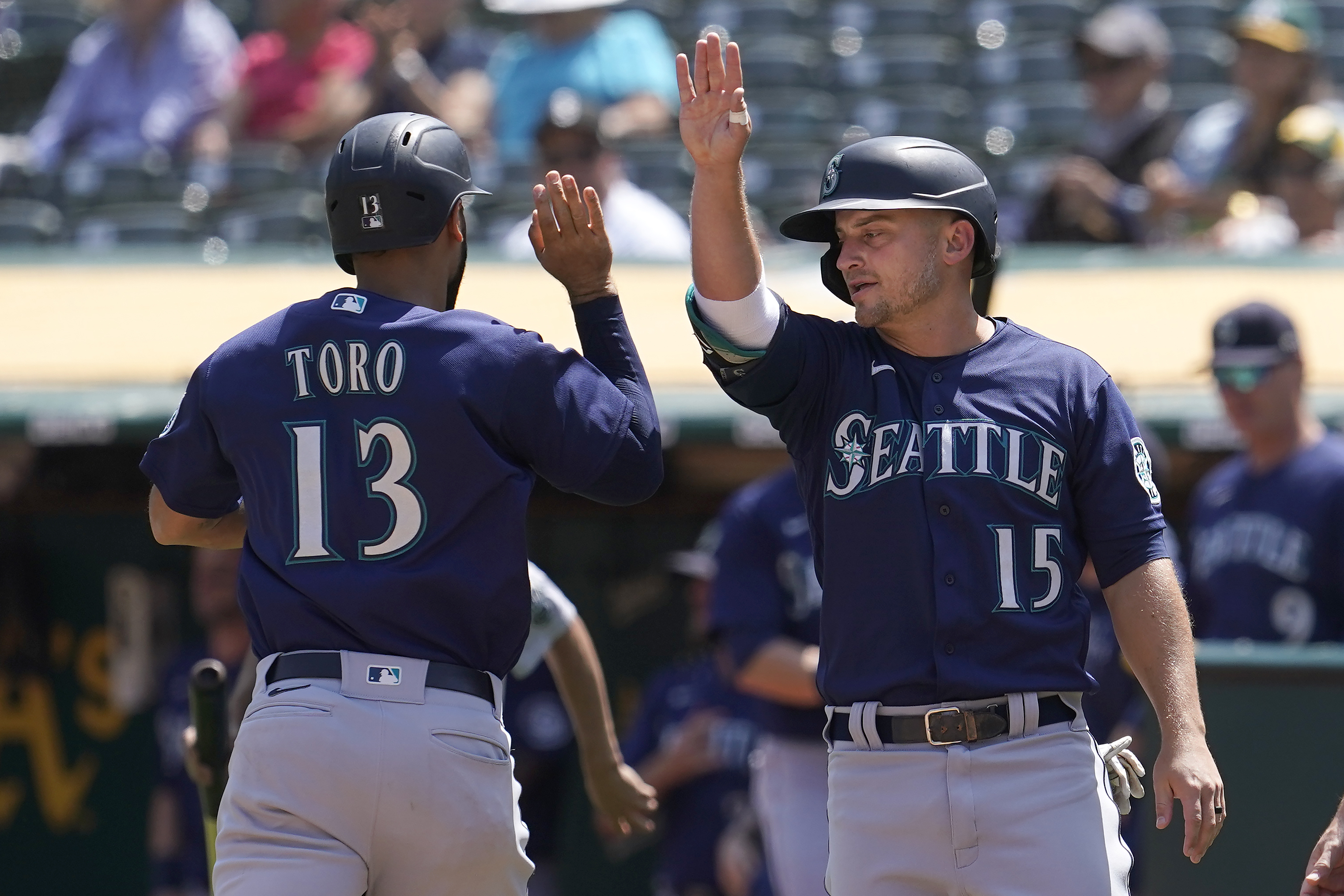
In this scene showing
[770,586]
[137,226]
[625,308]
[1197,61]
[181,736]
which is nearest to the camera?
[770,586]

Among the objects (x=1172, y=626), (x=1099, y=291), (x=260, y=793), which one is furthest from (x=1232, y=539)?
(x=260, y=793)

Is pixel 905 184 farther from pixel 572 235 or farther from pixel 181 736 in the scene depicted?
pixel 181 736

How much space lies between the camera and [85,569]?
→ 6.59 m

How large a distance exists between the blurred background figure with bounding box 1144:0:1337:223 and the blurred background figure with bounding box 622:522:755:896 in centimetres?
260

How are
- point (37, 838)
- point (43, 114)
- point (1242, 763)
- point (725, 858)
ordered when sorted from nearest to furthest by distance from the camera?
1. point (1242, 763)
2. point (725, 858)
3. point (37, 838)
4. point (43, 114)

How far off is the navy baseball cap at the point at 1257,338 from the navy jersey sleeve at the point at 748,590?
4.68 feet

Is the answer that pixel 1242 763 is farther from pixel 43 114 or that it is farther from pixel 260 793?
pixel 43 114

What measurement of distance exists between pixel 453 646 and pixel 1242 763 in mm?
2408

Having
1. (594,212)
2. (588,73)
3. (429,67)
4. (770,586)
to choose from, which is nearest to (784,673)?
(770,586)

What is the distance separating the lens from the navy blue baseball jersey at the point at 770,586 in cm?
460

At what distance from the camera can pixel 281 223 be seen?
7.41 m

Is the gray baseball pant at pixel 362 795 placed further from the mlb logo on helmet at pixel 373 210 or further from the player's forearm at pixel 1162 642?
the player's forearm at pixel 1162 642

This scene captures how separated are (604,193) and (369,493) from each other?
4055mm

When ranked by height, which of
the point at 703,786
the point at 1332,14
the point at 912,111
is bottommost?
the point at 703,786
